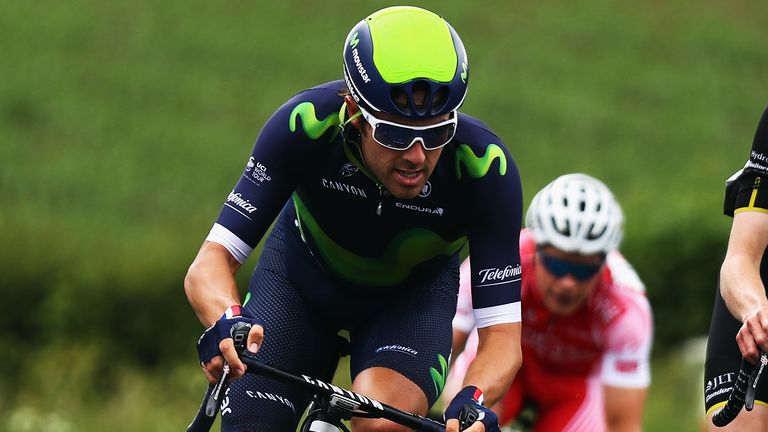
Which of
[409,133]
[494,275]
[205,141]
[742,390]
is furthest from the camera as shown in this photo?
[205,141]

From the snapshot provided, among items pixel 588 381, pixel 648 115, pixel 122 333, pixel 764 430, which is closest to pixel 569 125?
pixel 648 115

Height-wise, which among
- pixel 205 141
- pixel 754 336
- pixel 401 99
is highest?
pixel 205 141

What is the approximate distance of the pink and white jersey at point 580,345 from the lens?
8.95 m

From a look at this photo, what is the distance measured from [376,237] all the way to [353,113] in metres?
0.67

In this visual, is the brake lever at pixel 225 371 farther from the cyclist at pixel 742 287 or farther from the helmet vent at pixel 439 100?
the cyclist at pixel 742 287

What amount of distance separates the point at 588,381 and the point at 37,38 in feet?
78.1

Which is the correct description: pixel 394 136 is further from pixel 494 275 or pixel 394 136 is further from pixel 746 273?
pixel 746 273

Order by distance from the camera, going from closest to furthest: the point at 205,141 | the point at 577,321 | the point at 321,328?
1. the point at 321,328
2. the point at 577,321
3. the point at 205,141

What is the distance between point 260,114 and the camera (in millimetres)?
30297

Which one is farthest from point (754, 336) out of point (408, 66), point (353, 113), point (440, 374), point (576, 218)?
point (576, 218)

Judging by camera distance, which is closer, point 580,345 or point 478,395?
point 478,395

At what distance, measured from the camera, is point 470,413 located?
19.0 ft

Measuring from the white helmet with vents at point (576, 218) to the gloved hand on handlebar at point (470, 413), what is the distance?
9.62 ft

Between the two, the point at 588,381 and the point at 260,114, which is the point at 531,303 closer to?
the point at 588,381
